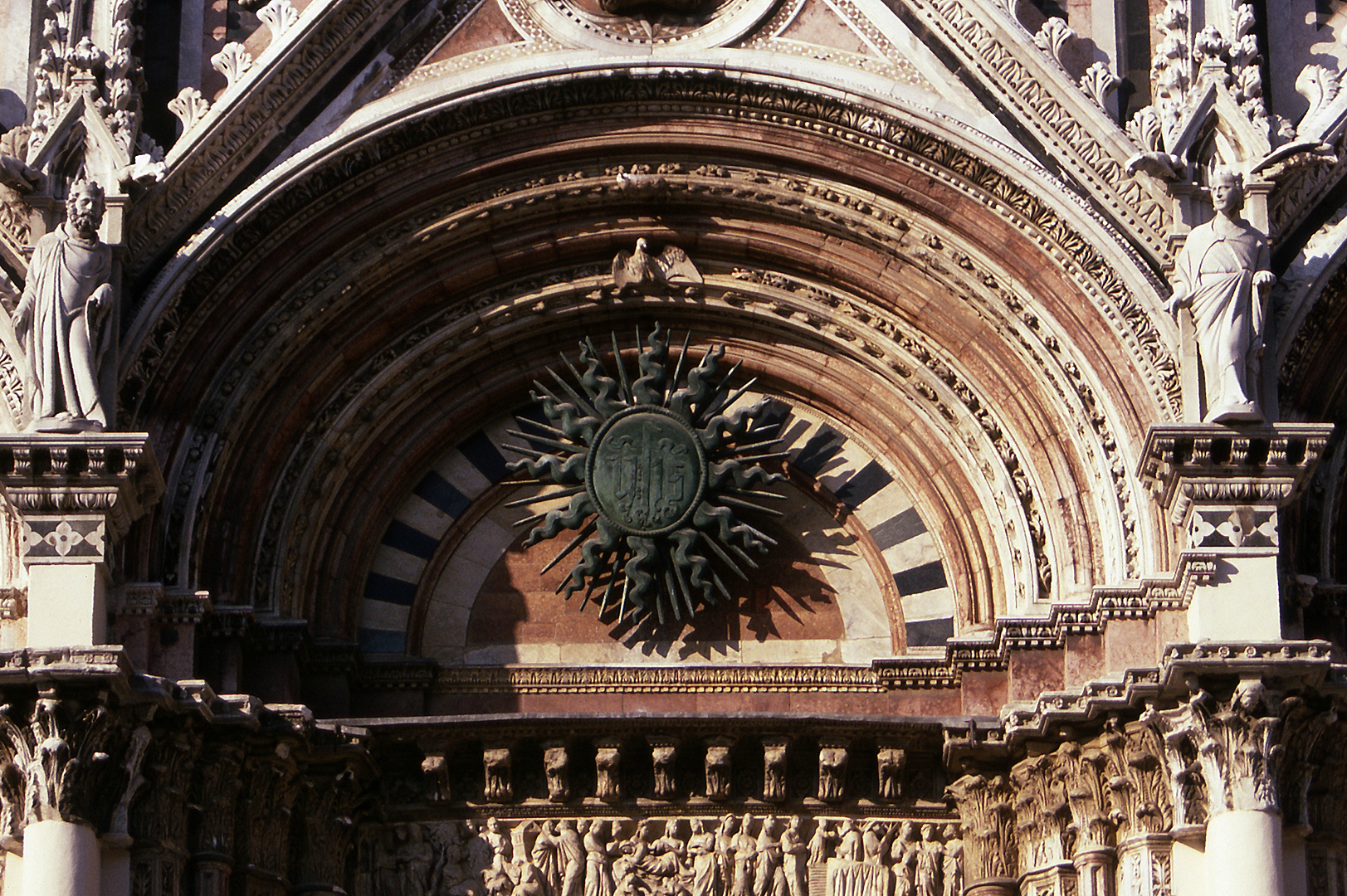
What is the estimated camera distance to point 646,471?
19.1 meters

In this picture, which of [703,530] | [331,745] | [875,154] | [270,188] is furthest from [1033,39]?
[331,745]

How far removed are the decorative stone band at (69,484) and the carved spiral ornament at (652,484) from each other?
117 inches

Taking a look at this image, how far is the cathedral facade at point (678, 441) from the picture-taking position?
57.4 feet

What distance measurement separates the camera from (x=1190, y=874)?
56.6 ft

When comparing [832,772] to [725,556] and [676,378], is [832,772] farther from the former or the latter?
[676,378]

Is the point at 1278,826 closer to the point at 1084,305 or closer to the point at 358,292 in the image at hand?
the point at 1084,305

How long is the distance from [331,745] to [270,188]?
350 cm

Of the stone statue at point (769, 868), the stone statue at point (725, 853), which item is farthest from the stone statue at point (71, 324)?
the stone statue at point (769, 868)

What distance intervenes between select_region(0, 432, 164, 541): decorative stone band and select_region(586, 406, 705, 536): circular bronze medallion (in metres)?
3.14

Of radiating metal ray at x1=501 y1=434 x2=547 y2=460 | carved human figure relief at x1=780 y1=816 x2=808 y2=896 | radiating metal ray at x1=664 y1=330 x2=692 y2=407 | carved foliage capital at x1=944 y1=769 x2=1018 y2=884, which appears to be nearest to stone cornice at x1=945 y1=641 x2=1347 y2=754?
carved foliage capital at x1=944 y1=769 x2=1018 y2=884

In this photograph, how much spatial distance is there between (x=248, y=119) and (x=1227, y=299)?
6.18 meters

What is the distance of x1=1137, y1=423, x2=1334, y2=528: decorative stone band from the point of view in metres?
17.4

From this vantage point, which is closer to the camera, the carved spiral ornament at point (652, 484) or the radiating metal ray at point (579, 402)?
the carved spiral ornament at point (652, 484)

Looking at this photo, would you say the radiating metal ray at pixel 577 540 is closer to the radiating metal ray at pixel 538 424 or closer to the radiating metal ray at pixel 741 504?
the radiating metal ray at pixel 538 424
